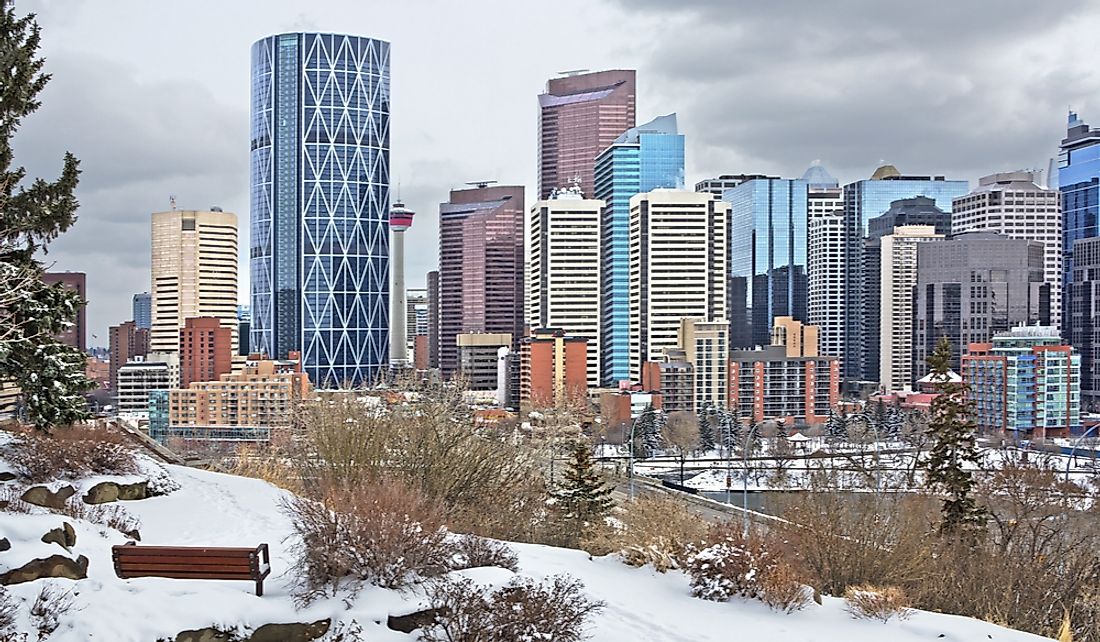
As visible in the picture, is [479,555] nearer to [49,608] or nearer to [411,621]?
[411,621]

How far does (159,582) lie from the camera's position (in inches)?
328

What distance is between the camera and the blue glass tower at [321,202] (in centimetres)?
13438

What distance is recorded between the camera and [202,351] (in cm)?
9375

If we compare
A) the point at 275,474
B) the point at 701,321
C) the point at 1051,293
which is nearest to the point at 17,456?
the point at 275,474

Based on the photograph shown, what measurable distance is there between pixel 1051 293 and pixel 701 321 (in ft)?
162

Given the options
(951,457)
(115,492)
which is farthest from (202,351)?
(115,492)

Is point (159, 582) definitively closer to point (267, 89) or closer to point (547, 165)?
point (267, 89)

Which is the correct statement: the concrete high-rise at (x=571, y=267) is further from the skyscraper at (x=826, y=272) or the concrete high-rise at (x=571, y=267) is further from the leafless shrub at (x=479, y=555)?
the leafless shrub at (x=479, y=555)

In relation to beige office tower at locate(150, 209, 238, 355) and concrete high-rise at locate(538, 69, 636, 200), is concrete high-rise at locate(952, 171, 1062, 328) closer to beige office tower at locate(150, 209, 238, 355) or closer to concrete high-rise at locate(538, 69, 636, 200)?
concrete high-rise at locate(538, 69, 636, 200)

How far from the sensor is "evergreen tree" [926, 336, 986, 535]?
1862cm

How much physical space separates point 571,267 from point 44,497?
9649 cm

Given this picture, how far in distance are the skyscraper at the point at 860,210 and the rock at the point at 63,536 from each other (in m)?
131

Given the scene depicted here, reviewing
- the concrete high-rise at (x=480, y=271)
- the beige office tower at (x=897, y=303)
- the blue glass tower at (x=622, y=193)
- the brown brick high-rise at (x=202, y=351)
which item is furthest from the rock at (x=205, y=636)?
the concrete high-rise at (x=480, y=271)

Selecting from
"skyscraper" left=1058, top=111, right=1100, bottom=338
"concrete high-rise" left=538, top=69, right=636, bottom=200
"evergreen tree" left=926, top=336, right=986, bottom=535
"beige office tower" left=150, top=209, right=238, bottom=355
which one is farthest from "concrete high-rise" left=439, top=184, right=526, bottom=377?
"evergreen tree" left=926, top=336, right=986, bottom=535
